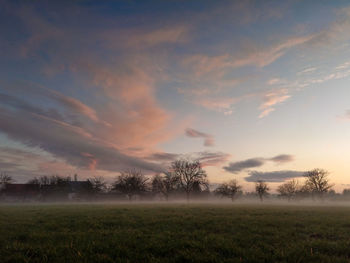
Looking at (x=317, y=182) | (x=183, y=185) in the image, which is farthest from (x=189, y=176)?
(x=317, y=182)

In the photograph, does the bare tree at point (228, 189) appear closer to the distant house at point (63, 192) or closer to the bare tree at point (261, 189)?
the bare tree at point (261, 189)

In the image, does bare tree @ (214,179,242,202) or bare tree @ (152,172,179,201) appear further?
bare tree @ (214,179,242,202)

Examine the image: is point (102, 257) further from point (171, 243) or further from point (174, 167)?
point (174, 167)

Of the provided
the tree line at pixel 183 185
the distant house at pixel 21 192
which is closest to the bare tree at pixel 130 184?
the tree line at pixel 183 185

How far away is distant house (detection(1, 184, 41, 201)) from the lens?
115 meters

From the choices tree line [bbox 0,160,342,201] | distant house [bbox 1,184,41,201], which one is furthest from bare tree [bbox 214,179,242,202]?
distant house [bbox 1,184,41,201]

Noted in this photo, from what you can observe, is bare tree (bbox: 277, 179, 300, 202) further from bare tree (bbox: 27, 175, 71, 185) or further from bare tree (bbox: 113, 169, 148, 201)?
bare tree (bbox: 27, 175, 71, 185)

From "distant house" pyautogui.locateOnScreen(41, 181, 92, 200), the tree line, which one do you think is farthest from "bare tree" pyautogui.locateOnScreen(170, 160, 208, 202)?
"distant house" pyautogui.locateOnScreen(41, 181, 92, 200)

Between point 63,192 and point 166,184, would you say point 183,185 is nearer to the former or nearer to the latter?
point 166,184

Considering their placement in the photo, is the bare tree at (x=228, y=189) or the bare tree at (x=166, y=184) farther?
the bare tree at (x=228, y=189)

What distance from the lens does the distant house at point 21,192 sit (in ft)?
378

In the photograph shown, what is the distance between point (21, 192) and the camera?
118 metres

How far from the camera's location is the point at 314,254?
7.36 meters

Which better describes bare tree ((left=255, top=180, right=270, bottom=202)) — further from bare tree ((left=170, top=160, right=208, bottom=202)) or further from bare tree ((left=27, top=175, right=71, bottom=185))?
bare tree ((left=27, top=175, right=71, bottom=185))
